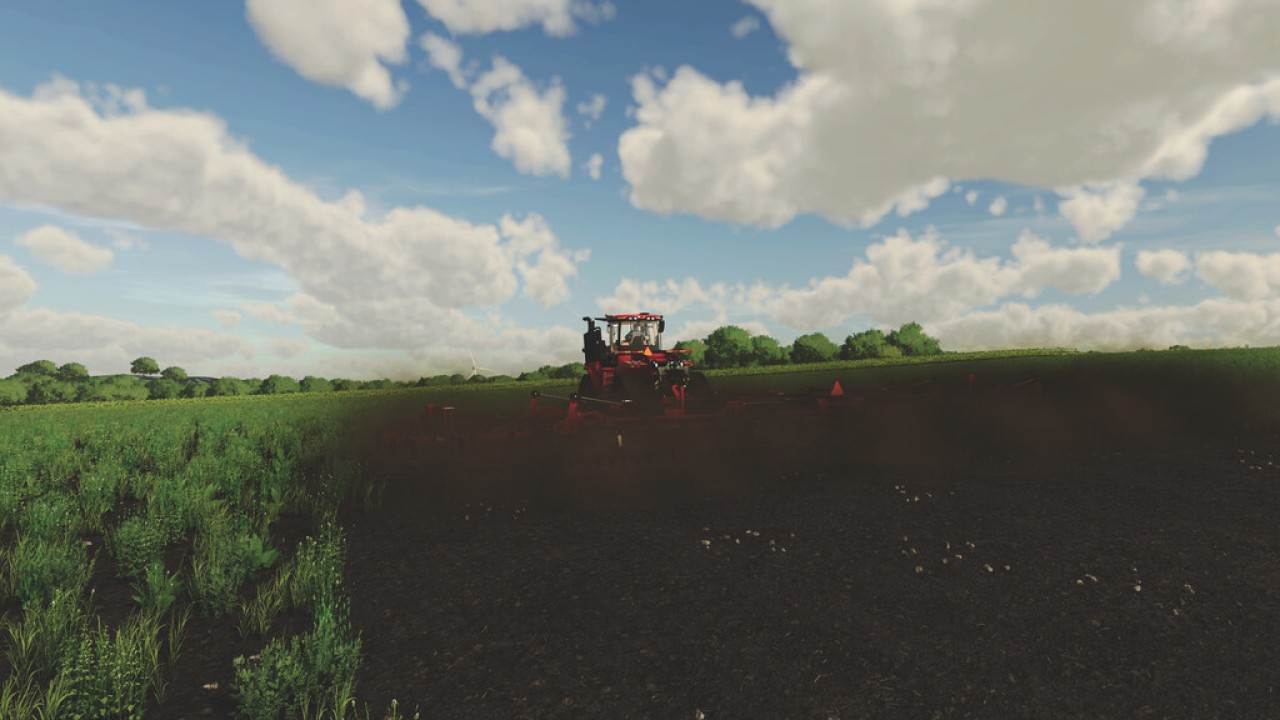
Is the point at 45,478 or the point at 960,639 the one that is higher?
the point at 45,478

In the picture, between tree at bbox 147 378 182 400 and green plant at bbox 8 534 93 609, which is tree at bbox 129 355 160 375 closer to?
tree at bbox 147 378 182 400

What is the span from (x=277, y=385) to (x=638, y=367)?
5825 cm

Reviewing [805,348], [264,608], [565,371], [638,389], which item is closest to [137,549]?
[264,608]

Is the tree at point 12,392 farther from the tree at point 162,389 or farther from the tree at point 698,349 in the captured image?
the tree at point 698,349

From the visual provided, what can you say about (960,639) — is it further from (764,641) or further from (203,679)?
(203,679)

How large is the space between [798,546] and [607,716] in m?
4.04

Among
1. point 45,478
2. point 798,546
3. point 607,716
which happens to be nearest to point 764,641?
point 607,716

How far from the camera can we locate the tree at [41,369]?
229 ft

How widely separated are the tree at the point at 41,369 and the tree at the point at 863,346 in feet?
276

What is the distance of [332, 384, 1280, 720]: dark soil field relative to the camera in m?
5.27

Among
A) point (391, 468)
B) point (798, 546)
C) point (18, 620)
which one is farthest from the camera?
point (391, 468)

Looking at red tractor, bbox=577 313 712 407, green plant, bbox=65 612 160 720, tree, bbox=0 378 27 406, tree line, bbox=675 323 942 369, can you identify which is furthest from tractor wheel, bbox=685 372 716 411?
tree, bbox=0 378 27 406

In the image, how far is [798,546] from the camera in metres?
8.22

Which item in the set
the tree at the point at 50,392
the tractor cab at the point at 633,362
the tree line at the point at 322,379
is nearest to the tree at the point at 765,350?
the tree line at the point at 322,379
